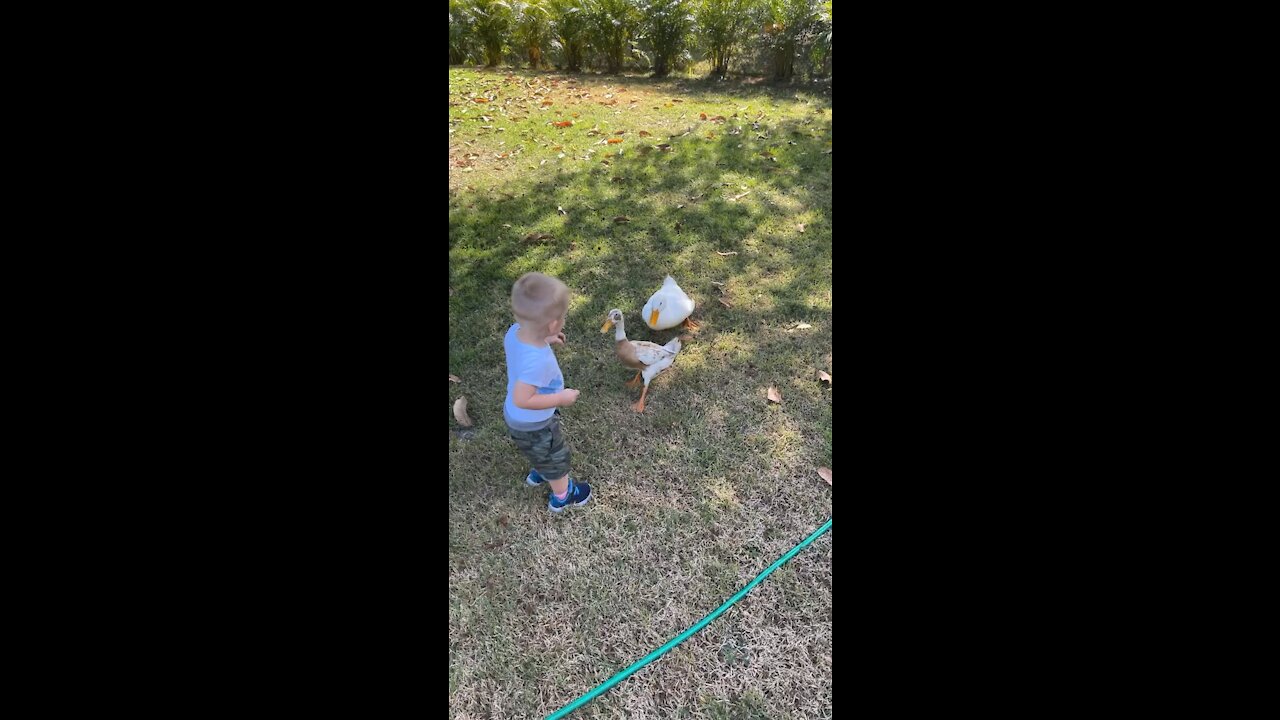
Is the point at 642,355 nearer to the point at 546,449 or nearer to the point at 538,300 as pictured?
the point at 546,449

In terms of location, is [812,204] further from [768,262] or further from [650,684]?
[650,684]

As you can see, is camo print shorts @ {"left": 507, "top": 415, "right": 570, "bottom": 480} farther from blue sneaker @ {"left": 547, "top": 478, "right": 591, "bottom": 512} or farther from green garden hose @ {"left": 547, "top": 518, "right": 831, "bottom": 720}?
green garden hose @ {"left": 547, "top": 518, "right": 831, "bottom": 720}

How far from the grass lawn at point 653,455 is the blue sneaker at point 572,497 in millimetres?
45

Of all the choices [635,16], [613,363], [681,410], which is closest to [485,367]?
[613,363]

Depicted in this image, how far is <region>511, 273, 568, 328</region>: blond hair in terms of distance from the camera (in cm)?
261

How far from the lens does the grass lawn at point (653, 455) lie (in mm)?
2361

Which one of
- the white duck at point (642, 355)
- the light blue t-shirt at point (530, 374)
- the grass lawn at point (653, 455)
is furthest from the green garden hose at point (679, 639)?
the white duck at point (642, 355)

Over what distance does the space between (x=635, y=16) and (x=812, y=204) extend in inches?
251

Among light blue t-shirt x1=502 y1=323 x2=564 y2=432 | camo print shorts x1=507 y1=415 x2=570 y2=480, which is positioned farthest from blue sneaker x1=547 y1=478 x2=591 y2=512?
light blue t-shirt x1=502 y1=323 x2=564 y2=432

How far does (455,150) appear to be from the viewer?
7094mm

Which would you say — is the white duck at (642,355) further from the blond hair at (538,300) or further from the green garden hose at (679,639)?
the green garden hose at (679,639)

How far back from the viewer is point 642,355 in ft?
11.3

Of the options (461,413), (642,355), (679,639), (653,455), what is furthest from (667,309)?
(679,639)

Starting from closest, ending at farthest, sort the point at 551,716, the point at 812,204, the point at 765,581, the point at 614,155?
the point at 551,716
the point at 765,581
the point at 812,204
the point at 614,155
